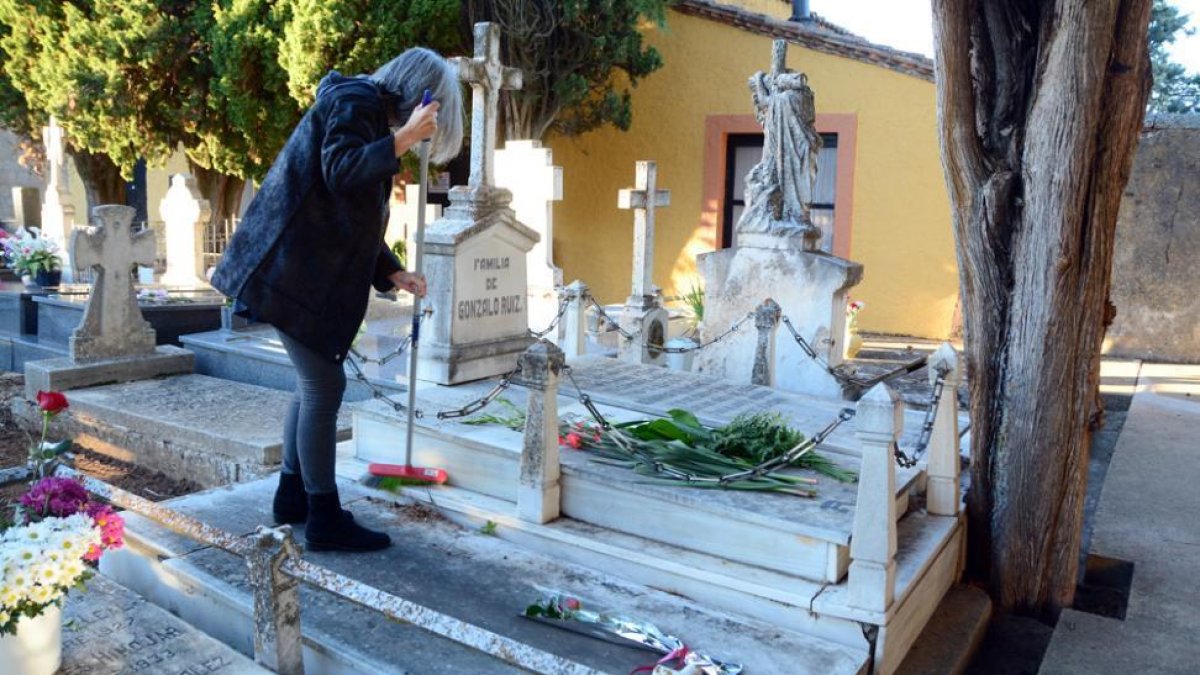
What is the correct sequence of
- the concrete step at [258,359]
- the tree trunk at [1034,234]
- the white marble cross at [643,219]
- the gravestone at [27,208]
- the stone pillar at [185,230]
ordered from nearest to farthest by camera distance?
the tree trunk at [1034,234] → the concrete step at [258,359] → the white marble cross at [643,219] → the stone pillar at [185,230] → the gravestone at [27,208]

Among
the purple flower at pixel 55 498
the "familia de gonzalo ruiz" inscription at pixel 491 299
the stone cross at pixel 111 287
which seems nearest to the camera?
the purple flower at pixel 55 498

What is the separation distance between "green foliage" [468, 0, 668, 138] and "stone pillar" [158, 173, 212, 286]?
14.7 ft

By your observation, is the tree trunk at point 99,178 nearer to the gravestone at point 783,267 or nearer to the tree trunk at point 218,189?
the tree trunk at point 218,189

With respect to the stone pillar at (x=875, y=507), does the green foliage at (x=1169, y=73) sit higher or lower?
higher

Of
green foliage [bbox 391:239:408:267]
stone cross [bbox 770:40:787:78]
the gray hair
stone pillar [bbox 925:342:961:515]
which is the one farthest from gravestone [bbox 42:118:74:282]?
stone pillar [bbox 925:342:961:515]

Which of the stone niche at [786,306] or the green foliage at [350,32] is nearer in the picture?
the stone niche at [786,306]

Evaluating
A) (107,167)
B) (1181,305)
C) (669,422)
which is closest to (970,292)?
(669,422)

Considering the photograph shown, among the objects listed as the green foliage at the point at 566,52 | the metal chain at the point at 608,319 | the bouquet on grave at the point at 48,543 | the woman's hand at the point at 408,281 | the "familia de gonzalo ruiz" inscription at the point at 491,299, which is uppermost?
the green foliage at the point at 566,52

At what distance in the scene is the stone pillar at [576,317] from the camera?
7777 millimetres

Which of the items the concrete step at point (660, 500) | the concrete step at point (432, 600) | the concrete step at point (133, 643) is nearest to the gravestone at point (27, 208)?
the concrete step at point (660, 500)

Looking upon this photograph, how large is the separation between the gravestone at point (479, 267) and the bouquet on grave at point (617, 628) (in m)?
2.91

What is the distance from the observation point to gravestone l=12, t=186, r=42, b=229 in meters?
15.5

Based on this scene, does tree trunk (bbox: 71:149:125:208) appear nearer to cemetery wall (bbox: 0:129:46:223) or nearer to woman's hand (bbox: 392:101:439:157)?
cemetery wall (bbox: 0:129:46:223)

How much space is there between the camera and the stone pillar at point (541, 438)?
13.5 feet
